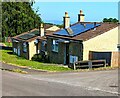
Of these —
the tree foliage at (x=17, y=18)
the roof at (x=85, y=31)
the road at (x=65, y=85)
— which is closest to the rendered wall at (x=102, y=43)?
the roof at (x=85, y=31)

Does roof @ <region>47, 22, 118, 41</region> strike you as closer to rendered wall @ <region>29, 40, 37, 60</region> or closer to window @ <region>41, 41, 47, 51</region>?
window @ <region>41, 41, 47, 51</region>

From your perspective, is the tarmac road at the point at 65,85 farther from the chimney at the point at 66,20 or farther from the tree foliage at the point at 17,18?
the tree foliage at the point at 17,18

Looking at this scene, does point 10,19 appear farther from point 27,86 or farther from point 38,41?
point 27,86

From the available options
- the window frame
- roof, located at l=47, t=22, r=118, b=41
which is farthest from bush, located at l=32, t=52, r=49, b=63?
roof, located at l=47, t=22, r=118, b=41

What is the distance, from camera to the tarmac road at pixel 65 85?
1759 cm

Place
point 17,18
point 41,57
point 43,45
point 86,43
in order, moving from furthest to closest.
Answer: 1. point 17,18
2. point 43,45
3. point 41,57
4. point 86,43

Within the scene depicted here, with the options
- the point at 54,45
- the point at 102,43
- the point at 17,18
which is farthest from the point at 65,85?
the point at 17,18

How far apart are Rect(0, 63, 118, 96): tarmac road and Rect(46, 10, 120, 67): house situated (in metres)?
7.52

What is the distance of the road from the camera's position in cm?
1759

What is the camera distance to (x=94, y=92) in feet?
58.3

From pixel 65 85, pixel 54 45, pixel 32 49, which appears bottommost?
pixel 65 85

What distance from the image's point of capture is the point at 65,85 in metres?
20.2

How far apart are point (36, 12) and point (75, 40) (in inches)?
2093

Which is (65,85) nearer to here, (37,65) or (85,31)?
(37,65)
